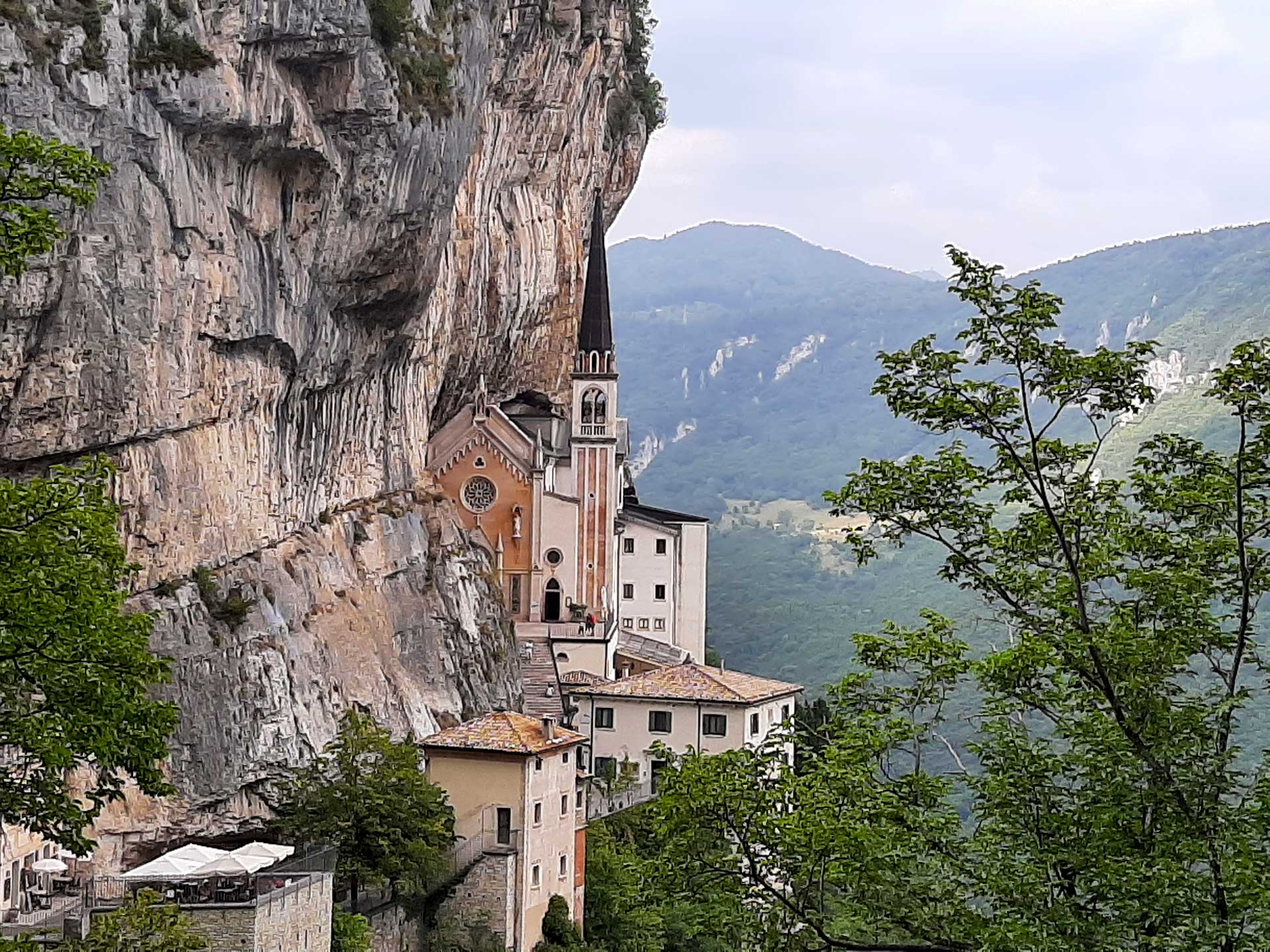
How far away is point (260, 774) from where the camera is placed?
1491 inches

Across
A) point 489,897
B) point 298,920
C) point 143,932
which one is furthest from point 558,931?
point 143,932

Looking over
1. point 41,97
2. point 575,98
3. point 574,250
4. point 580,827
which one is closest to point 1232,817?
point 41,97

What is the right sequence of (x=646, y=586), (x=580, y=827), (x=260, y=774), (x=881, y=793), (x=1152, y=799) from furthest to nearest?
(x=646, y=586) → (x=580, y=827) → (x=260, y=774) → (x=881, y=793) → (x=1152, y=799)

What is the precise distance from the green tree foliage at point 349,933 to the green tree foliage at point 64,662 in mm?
17464

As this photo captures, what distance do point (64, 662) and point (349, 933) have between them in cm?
1942

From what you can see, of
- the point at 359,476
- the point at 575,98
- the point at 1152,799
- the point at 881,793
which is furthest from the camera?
the point at 575,98

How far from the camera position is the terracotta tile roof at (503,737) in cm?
4372

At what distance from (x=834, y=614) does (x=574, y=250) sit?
150 feet

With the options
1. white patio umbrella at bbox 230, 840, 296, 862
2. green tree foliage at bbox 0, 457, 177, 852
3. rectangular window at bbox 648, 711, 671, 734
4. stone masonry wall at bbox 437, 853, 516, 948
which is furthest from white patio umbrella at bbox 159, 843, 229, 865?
rectangular window at bbox 648, 711, 671, 734

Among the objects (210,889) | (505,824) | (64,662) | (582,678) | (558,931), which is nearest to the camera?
(64,662)

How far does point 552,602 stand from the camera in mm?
71312

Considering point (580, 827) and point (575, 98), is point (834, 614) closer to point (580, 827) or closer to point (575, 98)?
point (575, 98)

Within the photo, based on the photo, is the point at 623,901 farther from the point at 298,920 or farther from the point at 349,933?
the point at 349,933

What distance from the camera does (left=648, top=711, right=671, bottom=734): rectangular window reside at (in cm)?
5875
